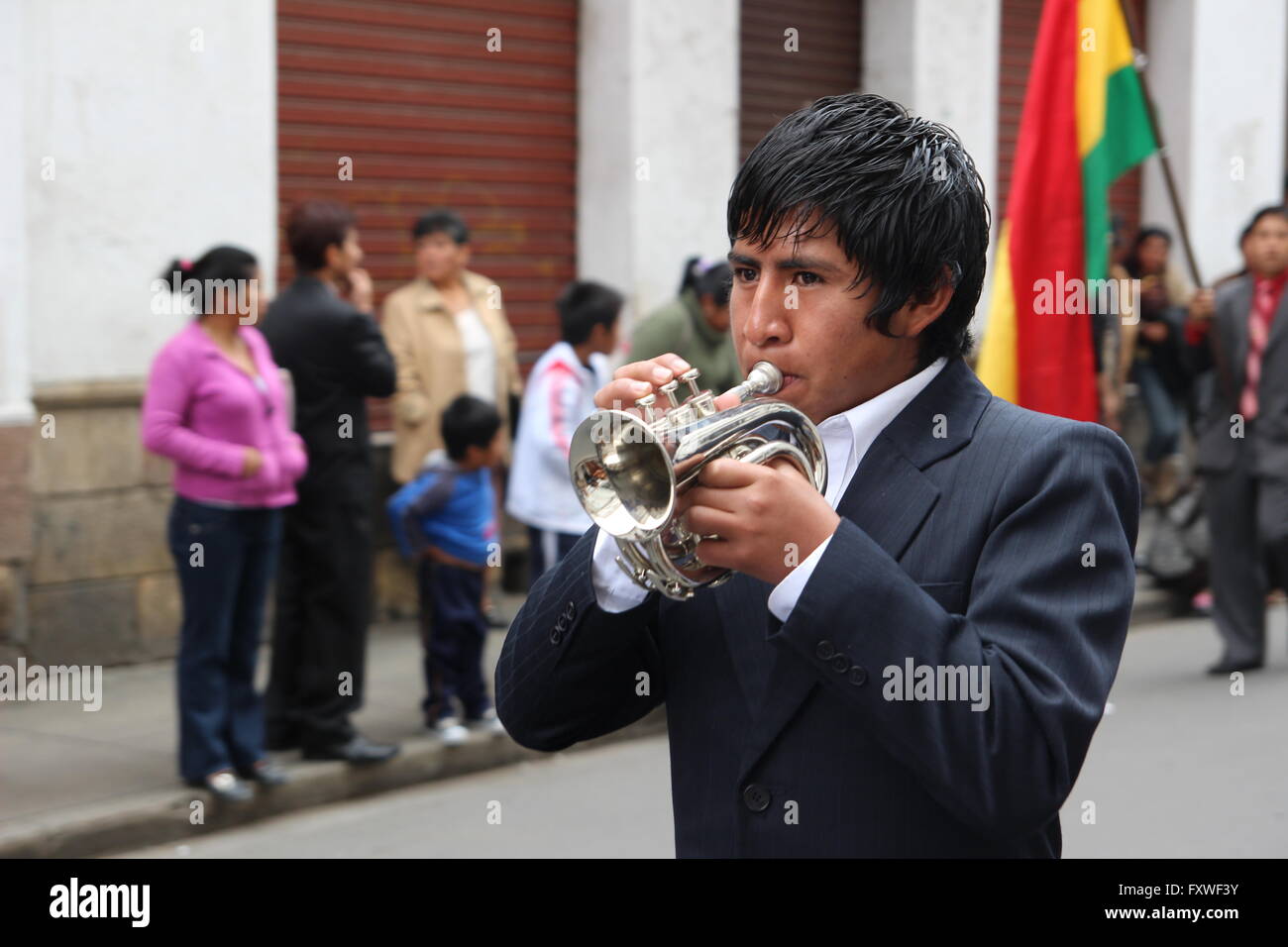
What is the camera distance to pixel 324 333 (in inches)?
264

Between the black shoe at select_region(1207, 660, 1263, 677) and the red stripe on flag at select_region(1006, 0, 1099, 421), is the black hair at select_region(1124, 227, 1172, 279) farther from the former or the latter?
the red stripe on flag at select_region(1006, 0, 1099, 421)

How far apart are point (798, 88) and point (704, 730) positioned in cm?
1112

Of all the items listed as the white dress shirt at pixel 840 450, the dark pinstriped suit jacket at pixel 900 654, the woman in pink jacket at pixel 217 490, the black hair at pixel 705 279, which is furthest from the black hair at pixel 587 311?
the white dress shirt at pixel 840 450

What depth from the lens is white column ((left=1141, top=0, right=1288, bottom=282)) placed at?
14.7m

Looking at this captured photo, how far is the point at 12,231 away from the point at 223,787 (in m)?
3.01

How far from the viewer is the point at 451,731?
7.05m

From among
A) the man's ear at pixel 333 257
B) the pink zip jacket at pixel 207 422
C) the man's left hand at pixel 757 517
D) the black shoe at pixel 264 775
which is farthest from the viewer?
the man's ear at pixel 333 257

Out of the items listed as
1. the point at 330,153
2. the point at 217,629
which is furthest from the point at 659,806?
the point at 330,153

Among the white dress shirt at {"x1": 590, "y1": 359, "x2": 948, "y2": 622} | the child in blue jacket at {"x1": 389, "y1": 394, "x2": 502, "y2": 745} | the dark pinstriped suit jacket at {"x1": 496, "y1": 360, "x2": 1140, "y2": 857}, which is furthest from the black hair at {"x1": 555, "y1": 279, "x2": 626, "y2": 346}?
the white dress shirt at {"x1": 590, "y1": 359, "x2": 948, "y2": 622}

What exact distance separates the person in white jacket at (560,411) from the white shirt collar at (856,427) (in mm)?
5639

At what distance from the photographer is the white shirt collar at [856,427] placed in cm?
210

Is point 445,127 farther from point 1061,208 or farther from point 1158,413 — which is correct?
point 1158,413

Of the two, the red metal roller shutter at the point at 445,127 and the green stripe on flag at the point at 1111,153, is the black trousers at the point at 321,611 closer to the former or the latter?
the red metal roller shutter at the point at 445,127

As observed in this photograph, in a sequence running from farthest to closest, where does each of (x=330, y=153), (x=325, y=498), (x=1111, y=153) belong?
(x=330, y=153), (x=1111, y=153), (x=325, y=498)
